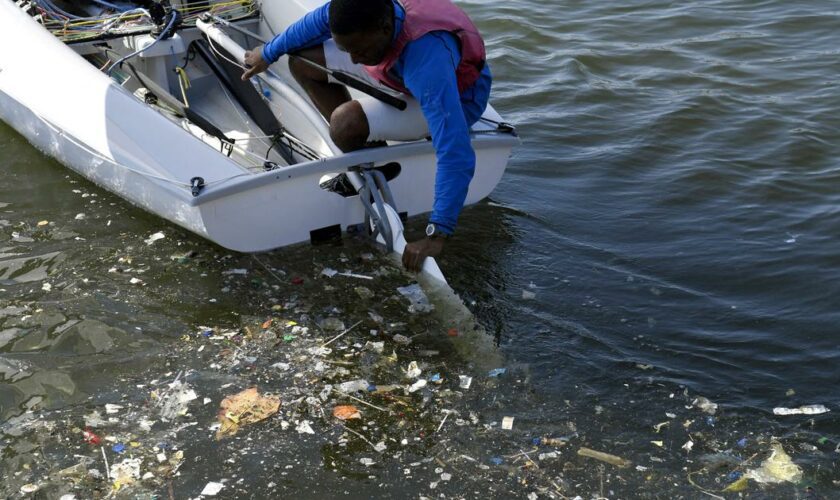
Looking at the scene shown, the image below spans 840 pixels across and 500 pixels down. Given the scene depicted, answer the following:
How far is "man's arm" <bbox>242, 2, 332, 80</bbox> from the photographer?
4.61 m

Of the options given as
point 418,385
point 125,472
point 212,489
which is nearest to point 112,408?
point 125,472

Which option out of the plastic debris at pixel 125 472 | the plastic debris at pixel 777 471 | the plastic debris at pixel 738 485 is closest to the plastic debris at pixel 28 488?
the plastic debris at pixel 125 472

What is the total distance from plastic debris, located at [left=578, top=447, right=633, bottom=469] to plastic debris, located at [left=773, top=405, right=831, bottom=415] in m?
0.80

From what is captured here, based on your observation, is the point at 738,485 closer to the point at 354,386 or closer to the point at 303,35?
the point at 354,386

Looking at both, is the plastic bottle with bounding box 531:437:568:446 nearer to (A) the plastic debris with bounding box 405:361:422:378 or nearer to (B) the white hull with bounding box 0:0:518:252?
(A) the plastic debris with bounding box 405:361:422:378

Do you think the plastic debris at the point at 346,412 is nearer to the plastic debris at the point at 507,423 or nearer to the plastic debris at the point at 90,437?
the plastic debris at the point at 507,423

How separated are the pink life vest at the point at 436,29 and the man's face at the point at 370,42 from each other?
0.26 feet

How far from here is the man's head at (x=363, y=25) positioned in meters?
3.84

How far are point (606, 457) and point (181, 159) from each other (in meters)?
2.40

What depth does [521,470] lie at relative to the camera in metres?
3.48

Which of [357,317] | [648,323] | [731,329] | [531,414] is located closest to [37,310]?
[357,317]

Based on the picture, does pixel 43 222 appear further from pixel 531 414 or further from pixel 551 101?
pixel 551 101

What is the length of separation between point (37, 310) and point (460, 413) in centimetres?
200

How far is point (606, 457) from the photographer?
358cm
